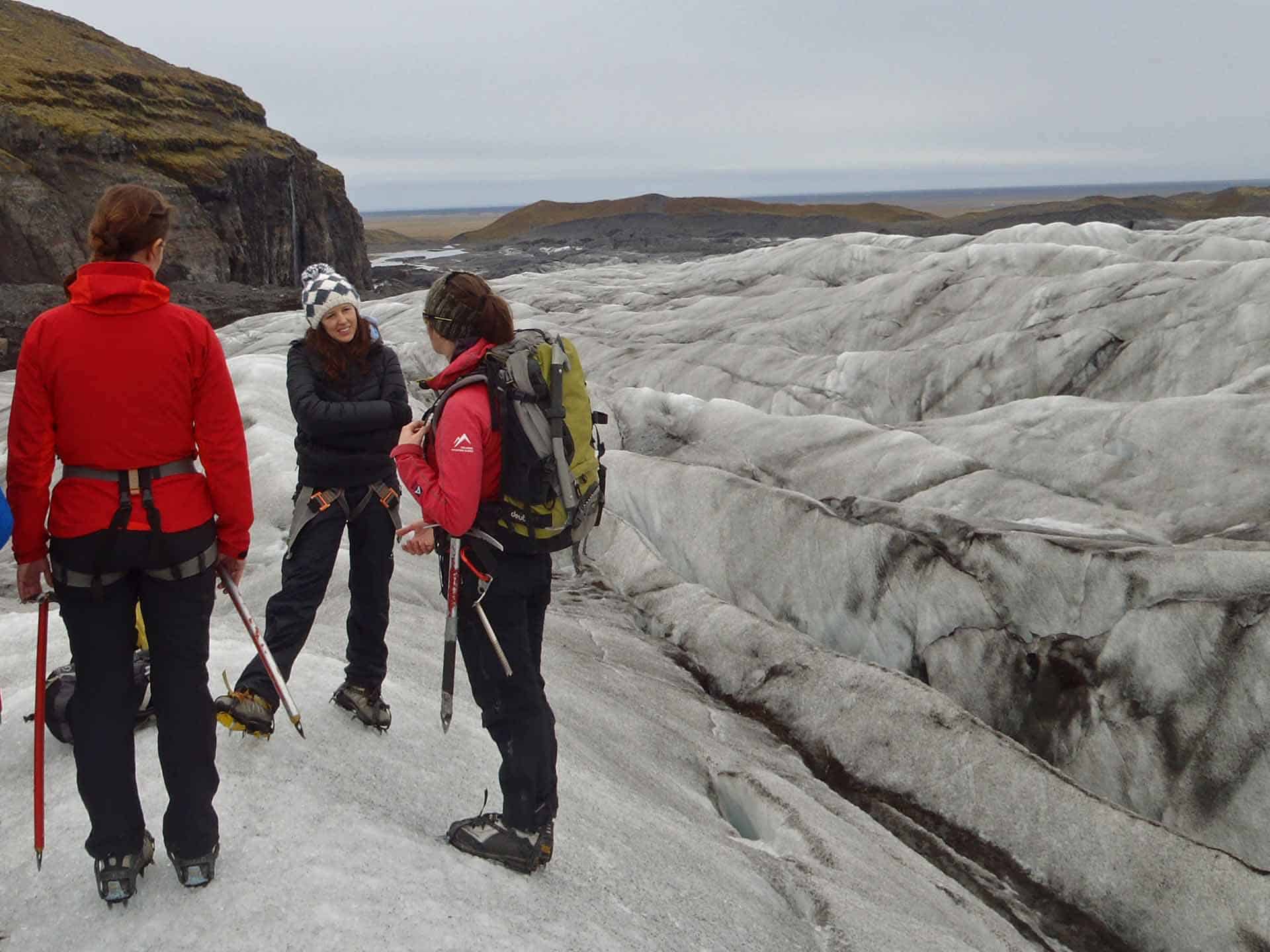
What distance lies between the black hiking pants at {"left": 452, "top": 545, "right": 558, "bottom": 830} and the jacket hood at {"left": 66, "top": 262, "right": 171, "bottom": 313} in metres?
1.95

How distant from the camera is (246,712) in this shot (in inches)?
220

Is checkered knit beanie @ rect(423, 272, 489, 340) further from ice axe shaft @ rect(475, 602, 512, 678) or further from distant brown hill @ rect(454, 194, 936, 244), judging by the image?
distant brown hill @ rect(454, 194, 936, 244)

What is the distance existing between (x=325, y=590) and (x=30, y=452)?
2415 millimetres

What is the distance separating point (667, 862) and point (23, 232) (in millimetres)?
63776

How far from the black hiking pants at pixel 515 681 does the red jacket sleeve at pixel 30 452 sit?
1.88m

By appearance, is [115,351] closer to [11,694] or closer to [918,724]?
[11,694]

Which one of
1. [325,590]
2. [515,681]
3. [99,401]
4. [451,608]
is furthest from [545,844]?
[99,401]

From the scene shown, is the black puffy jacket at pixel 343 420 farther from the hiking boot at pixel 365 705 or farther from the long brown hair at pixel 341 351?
the hiking boot at pixel 365 705

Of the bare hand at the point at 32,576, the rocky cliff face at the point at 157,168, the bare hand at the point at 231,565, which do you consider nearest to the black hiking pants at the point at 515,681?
the bare hand at the point at 231,565

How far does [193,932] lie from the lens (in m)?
4.17

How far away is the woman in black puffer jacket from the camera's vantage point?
19.4 ft

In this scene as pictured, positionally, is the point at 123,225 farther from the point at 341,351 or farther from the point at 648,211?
the point at 648,211

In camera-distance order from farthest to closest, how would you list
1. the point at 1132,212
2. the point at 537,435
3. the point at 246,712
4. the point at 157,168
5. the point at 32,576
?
the point at 1132,212 → the point at 157,168 → the point at 246,712 → the point at 537,435 → the point at 32,576

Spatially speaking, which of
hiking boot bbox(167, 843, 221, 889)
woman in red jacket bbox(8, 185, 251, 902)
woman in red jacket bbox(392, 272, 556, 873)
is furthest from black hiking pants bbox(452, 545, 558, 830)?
hiking boot bbox(167, 843, 221, 889)
